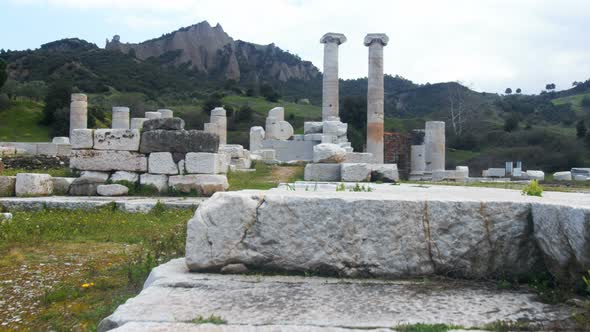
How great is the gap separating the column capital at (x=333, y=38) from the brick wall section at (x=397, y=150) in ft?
20.0

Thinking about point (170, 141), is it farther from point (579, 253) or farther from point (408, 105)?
point (408, 105)

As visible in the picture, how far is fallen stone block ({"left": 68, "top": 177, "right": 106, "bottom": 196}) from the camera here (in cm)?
1342

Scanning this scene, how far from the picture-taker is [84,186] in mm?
13469

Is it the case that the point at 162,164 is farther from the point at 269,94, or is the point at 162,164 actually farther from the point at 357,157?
the point at 269,94

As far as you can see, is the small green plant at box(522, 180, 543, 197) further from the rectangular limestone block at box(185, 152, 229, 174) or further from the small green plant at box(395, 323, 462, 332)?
the rectangular limestone block at box(185, 152, 229, 174)

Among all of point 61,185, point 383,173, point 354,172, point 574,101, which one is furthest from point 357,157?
Result: point 574,101

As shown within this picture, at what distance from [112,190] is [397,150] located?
2250 centimetres

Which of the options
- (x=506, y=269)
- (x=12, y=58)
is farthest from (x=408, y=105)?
(x=506, y=269)

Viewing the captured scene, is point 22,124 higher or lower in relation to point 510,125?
lower

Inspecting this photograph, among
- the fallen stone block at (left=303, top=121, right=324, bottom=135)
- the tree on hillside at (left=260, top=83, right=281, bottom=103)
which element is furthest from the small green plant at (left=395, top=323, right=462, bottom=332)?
the tree on hillside at (left=260, top=83, right=281, bottom=103)

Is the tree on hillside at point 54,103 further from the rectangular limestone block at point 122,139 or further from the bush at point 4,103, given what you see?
the rectangular limestone block at point 122,139

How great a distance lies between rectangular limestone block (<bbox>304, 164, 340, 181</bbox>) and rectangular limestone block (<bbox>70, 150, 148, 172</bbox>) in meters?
4.50

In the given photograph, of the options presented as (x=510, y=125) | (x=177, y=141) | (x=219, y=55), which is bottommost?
(x=177, y=141)

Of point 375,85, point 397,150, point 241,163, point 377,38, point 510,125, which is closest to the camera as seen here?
point 241,163
